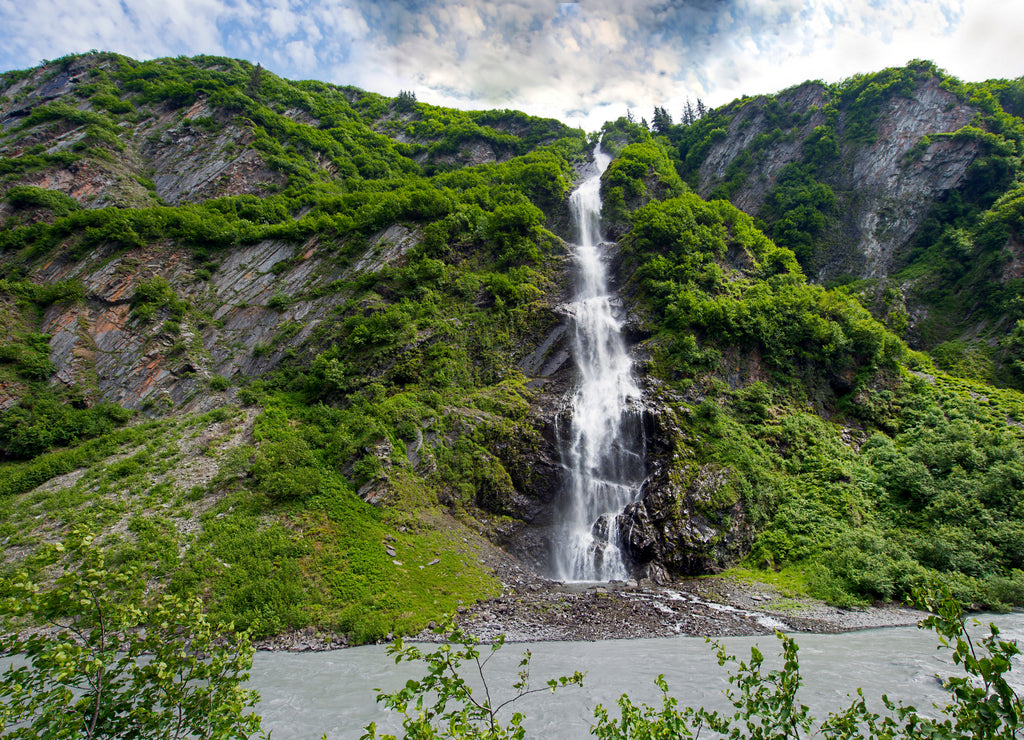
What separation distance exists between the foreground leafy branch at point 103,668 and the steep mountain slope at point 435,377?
13.0 feet

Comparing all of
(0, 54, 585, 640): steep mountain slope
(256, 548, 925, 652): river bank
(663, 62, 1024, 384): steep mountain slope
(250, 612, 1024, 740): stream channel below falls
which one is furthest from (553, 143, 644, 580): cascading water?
(663, 62, 1024, 384): steep mountain slope

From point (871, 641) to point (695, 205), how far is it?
3097cm

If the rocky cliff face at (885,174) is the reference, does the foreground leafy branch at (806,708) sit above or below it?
below

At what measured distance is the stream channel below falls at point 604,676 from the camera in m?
9.29

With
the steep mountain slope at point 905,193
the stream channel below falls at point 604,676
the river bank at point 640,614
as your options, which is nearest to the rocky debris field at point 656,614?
the river bank at point 640,614

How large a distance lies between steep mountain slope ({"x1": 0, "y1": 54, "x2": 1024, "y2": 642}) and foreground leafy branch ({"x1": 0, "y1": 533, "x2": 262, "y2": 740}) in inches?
155

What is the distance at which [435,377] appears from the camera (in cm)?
2555

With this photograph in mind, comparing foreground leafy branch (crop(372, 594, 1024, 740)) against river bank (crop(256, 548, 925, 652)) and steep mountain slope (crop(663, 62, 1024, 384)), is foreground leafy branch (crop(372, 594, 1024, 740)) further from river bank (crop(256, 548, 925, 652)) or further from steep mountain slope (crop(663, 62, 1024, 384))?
steep mountain slope (crop(663, 62, 1024, 384))

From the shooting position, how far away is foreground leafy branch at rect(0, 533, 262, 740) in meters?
3.31

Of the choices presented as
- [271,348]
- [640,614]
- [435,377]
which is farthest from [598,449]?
[271,348]

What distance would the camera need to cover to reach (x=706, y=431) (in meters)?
22.9

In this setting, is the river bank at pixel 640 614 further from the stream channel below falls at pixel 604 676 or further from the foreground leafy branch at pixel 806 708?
the foreground leafy branch at pixel 806 708

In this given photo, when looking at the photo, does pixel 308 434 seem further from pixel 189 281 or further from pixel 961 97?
pixel 961 97

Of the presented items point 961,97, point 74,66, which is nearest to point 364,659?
point 961,97
